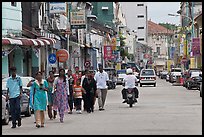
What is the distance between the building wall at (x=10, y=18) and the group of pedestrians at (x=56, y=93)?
11096 millimetres

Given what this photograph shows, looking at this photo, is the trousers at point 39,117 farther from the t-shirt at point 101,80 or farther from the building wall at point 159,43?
the building wall at point 159,43

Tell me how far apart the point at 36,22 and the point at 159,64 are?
124 m

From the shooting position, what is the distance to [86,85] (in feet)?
82.2

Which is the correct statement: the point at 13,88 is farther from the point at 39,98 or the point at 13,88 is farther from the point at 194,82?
the point at 194,82

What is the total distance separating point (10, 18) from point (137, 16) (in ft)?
423

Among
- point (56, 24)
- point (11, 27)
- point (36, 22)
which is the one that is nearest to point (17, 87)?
point (11, 27)

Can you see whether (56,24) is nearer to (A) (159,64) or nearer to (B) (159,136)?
(B) (159,136)

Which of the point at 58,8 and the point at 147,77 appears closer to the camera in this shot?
the point at 58,8

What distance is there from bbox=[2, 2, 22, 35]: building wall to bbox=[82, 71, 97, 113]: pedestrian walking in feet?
37.8

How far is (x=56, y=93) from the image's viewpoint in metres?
20.8

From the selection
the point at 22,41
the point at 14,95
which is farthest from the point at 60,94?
the point at 22,41

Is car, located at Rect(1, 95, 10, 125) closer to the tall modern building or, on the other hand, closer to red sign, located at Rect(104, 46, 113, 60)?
red sign, located at Rect(104, 46, 113, 60)

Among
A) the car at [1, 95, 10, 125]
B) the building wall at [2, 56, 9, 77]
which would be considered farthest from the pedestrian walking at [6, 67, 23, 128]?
the building wall at [2, 56, 9, 77]

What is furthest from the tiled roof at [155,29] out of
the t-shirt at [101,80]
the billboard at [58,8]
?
the t-shirt at [101,80]
